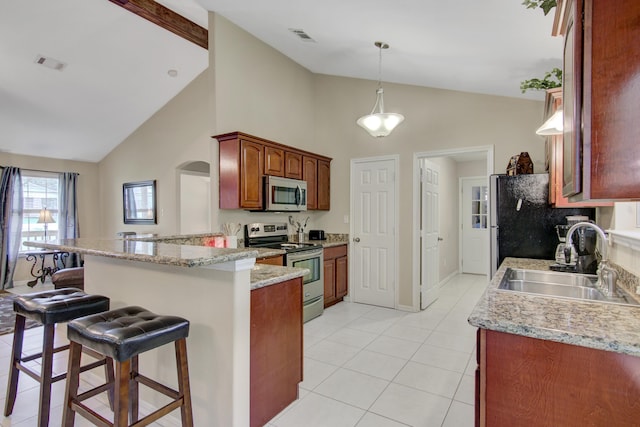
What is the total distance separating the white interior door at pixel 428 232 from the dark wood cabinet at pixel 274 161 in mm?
1854

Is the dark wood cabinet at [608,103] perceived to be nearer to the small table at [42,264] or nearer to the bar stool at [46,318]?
the bar stool at [46,318]

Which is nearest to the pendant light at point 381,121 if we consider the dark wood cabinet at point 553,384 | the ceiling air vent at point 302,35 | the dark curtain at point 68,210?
the ceiling air vent at point 302,35

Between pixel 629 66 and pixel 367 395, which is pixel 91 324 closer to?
→ pixel 367 395

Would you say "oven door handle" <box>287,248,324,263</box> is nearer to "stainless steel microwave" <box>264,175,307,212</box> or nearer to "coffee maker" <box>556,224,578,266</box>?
"stainless steel microwave" <box>264,175,307,212</box>

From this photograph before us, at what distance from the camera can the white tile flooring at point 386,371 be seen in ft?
6.90

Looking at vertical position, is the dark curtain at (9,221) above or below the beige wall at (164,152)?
below

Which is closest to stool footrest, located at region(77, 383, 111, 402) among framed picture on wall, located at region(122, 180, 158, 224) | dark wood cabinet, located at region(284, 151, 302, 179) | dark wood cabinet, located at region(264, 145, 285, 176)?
dark wood cabinet, located at region(264, 145, 285, 176)

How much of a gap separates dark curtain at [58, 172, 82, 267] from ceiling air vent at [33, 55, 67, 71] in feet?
8.89

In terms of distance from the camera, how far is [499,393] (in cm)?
119

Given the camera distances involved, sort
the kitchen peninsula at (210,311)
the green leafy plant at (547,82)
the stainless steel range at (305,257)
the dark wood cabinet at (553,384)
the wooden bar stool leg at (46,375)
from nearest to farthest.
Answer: the dark wood cabinet at (553,384) < the kitchen peninsula at (210,311) < the wooden bar stool leg at (46,375) < the green leafy plant at (547,82) < the stainless steel range at (305,257)

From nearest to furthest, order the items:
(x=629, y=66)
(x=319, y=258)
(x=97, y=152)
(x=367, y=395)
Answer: (x=629, y=66)
(x=367, y=395)
(x=319, y=258)
(x=97, y=152)

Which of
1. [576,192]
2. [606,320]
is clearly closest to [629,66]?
[576,192]

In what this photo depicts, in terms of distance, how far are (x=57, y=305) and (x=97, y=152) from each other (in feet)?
18.9

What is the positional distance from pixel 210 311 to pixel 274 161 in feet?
8.40
